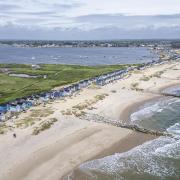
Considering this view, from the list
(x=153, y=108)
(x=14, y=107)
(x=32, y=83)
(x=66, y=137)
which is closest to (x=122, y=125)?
(x=66, y=137)

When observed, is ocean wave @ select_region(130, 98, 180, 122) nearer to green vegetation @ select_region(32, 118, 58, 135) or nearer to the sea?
the sea

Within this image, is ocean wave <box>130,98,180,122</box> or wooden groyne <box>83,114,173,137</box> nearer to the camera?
wooden groyne <box>83,114,173,137</box>

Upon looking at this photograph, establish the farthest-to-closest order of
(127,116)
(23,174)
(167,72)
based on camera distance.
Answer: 1. (167,72)
2. (127,116)
3. (23,174)

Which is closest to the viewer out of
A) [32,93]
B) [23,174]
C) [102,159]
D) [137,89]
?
[23,174]

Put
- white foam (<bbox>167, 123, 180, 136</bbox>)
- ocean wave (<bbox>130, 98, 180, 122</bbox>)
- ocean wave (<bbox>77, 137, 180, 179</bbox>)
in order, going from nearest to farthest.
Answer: ocean wave (<bbox>77, 137, 180, 179</bbox>)
white foam (<bbox>167, 123, 180, 136</bbox>)
ocean wave (<bbox>130, 98, 180, 122</bbox>)

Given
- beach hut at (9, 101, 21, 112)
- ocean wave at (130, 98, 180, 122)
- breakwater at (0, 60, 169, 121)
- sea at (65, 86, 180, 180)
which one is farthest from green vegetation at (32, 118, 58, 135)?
ocean wave at (130, 98, 180, 122)

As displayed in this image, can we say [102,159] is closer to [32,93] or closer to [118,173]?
[118,173]

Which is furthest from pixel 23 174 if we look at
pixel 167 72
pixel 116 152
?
pixel 167 72

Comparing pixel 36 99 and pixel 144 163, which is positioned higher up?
pixel 36 99

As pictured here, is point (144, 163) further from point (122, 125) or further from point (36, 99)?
point (36, 99)
